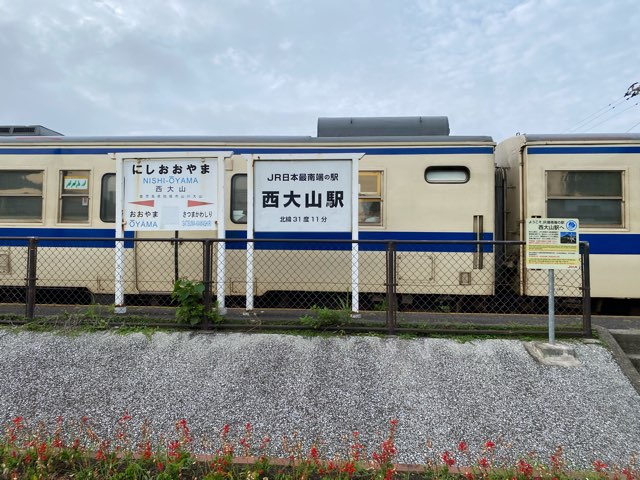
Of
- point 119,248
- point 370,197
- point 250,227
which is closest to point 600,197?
point 370,197

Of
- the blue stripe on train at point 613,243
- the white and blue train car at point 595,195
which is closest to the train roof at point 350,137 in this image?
the white and blue train car at point 595,195

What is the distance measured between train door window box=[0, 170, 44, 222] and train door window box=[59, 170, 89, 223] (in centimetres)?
36

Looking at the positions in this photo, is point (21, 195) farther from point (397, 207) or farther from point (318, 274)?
point (397, 207)

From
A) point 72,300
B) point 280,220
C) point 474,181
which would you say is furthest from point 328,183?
point 72,300

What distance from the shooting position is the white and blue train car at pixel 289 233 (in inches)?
242

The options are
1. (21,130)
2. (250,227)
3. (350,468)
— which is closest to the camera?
(350,468)

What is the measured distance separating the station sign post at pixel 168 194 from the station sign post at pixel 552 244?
361 cm

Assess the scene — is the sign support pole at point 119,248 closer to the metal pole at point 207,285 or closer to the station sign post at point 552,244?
the metal pole at point 207,285

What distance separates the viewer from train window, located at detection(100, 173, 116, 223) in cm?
648

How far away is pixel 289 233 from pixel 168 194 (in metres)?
1.75

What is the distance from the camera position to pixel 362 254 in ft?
20.4

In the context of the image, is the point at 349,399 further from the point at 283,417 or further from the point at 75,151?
the point at 75,151

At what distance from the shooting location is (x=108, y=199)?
6527mm

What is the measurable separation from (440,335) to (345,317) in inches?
43.0
